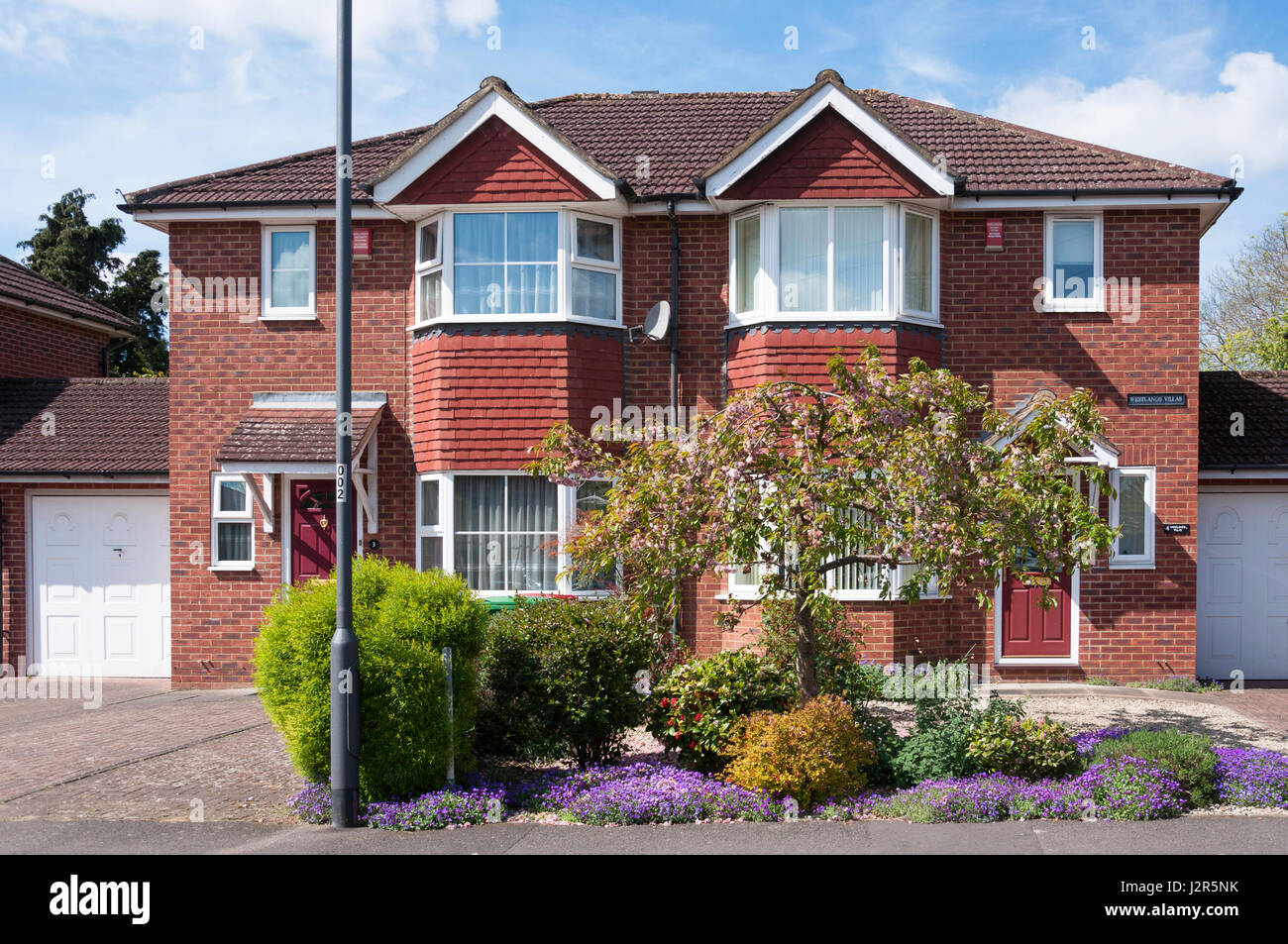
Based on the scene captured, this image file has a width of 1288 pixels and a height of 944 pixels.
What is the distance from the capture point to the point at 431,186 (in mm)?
12875

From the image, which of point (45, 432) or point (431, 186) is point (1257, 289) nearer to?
point (431, 186)

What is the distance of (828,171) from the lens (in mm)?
12648

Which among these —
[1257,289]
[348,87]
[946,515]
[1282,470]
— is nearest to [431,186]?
[348,87]

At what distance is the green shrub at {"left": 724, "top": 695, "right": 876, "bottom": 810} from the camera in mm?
7805

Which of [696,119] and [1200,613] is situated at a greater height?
[696,119]

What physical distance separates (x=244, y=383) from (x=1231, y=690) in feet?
40.7

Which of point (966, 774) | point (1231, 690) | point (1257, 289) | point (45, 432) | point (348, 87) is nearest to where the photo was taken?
point (348, 87)

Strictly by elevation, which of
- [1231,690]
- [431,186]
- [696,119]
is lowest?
[1231,690]

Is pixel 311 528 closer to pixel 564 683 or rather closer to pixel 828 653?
pixel 564 683

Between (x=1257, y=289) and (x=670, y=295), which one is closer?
(x=670, y=295)

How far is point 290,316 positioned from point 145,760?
6.01 meters

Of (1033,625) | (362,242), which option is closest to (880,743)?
(1033,625)

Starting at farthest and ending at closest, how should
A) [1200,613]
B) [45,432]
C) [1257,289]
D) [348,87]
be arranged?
[1257,289] < [45,432] < [1200,613] < [348,87]

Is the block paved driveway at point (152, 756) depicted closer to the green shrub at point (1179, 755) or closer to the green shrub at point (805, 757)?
the green shrub at point (1179, 755)
